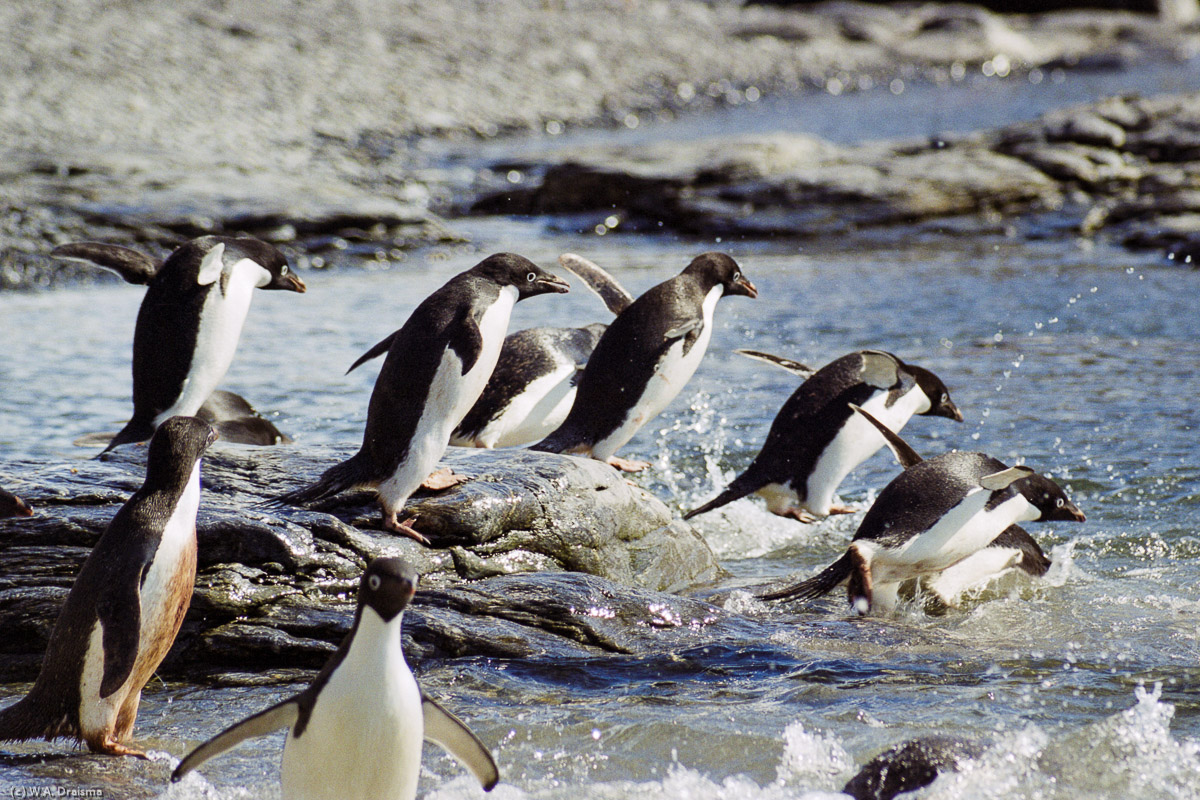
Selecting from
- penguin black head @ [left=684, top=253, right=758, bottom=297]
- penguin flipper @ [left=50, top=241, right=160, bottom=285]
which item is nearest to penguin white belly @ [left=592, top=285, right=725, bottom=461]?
penguin black head @ [left=684, top=253, right=758, bottom=297]

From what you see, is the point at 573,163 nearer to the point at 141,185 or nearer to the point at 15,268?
the point at 141,185

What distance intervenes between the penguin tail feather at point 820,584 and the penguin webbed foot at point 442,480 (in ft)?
3.50

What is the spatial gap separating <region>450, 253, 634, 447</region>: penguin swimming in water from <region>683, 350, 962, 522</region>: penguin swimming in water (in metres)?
0.92

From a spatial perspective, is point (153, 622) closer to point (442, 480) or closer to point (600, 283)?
point (442, 480)

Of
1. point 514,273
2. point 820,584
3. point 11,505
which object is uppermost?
point 514,273

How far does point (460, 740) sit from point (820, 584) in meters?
1.93

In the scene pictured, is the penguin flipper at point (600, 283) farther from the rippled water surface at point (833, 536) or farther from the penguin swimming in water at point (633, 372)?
the rippled water surface at point (833, 536)

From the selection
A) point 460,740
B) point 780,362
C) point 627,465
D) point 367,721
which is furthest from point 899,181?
point 367,721

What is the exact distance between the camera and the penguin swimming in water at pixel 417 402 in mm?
4309

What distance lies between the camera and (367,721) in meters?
2.96

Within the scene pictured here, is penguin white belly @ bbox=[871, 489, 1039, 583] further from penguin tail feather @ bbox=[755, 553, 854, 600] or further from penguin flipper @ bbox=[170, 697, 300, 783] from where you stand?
penguin flipper @ bbox=[170, 697, 300, 783]

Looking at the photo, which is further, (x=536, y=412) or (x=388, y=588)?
(x=536, y=412)

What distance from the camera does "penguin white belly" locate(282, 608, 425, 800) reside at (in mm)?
2959

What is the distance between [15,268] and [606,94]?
1180 centimetres
